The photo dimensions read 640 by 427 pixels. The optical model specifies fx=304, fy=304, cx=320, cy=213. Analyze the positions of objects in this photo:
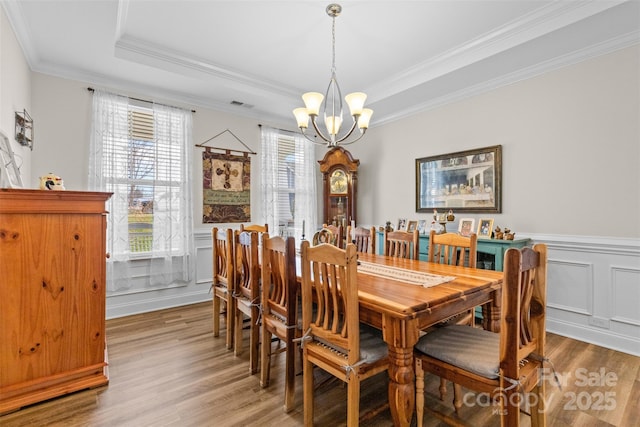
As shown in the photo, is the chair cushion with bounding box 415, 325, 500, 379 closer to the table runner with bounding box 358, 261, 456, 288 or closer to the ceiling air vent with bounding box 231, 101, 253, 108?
the table runner with bounding box 358, 261, 456, 288

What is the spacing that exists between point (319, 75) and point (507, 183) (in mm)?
2445

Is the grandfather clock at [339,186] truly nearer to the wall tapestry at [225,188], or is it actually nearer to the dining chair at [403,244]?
the wall tapestry at [225,188]

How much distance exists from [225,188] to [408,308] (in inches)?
136

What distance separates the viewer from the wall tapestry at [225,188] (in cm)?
411

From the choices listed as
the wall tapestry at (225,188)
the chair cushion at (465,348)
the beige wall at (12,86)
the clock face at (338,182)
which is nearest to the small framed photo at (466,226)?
the clock face at (338,182)

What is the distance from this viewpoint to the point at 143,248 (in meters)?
3.61

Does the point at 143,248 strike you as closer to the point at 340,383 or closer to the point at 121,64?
the point at 121,64

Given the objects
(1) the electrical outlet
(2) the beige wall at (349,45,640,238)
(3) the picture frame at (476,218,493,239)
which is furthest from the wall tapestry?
(1) the electrical outlet

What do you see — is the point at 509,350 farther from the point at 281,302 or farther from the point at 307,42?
the point at 307,42

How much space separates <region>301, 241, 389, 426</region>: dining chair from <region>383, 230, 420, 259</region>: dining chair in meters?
1.12

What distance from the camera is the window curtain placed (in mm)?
3352

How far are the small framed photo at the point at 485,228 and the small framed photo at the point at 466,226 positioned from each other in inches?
4.6

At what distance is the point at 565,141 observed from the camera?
2922 millimetres

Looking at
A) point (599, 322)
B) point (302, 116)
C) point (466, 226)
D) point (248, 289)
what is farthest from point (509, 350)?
point (466, 226)
